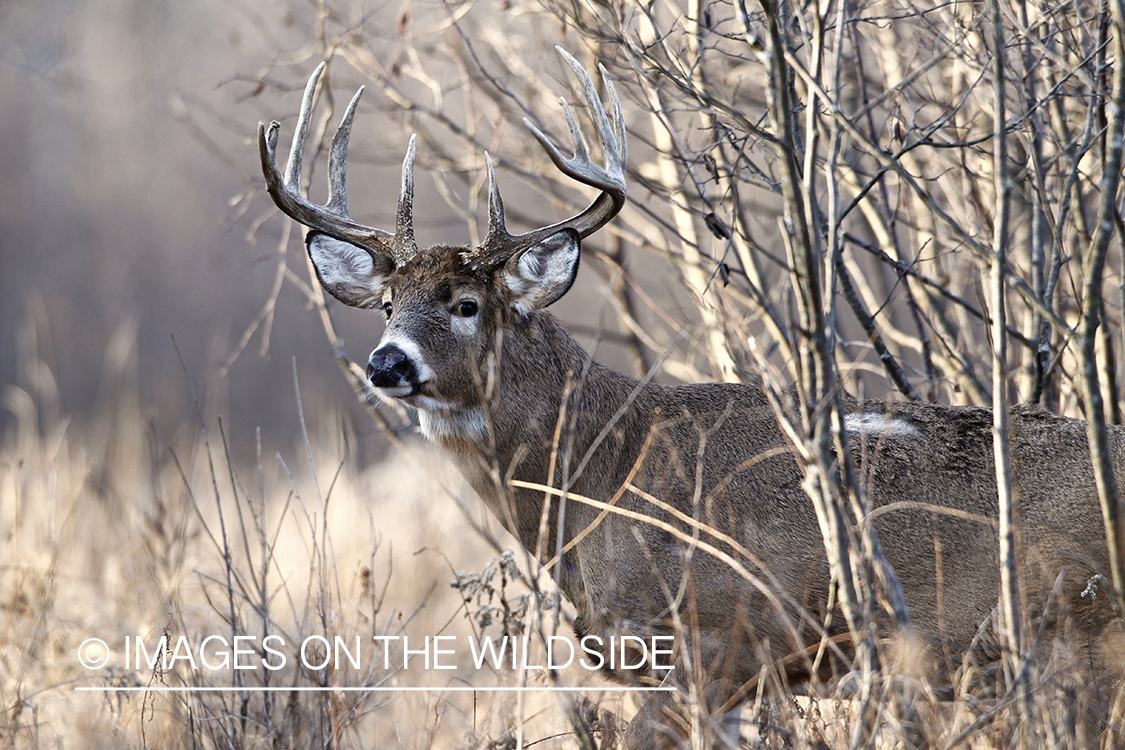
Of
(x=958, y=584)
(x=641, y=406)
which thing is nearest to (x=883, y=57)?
(x=641, y=406)

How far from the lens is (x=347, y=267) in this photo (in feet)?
16.5

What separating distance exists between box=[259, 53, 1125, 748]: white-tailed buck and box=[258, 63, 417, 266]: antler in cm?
1

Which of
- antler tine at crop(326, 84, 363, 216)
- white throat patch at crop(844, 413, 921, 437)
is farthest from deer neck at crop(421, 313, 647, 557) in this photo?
antler tine at crop(326, 84, 363, 216)

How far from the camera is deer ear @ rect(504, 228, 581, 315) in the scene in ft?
15.0

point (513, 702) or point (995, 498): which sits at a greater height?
point (995, 498)

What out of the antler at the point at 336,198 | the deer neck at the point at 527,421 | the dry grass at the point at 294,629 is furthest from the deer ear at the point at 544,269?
the dry grass at the point at 294,629

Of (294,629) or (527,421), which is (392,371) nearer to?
(527,421)

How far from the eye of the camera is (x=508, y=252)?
15.3ft

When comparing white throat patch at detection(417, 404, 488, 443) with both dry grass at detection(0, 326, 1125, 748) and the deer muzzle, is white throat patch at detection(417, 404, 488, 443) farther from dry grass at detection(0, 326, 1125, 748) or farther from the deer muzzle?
dry grass at detection(0, 326, 1125, 748)

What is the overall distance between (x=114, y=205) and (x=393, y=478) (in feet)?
52.3

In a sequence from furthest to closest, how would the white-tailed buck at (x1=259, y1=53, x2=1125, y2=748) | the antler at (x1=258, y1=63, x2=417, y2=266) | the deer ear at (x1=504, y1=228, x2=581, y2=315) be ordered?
1. the antler at (x1=258, y1=63, x2=417, y2=266)
2. the deer ear at (x1=504, y1=228, x2=581, y2=315)
3. the white-tailed buck at (x1=259, y1=53, x2=1125, y2=748)

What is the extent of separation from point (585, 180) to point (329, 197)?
1195mm

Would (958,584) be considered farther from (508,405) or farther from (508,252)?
(508,252)

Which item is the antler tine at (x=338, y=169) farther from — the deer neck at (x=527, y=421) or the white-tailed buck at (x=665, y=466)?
the deer neck at (x=527, y=421)
